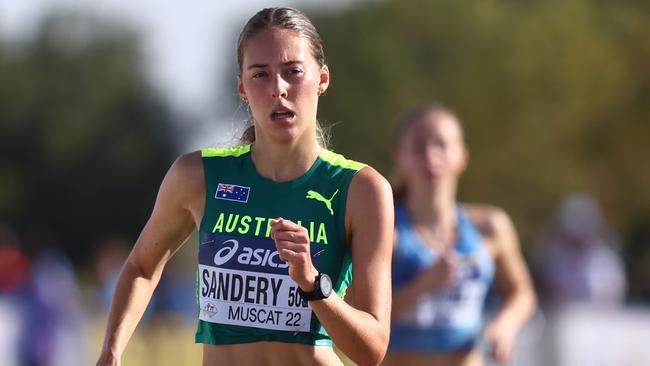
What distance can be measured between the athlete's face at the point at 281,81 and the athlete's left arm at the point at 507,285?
3.53m

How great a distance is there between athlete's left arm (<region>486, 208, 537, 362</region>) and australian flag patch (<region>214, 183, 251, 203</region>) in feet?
11.3

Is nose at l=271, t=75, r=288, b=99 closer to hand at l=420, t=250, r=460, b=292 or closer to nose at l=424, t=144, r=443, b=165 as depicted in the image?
hand at l=420, t=250, r=460, b=292

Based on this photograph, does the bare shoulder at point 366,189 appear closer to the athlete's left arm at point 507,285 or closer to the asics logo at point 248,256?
the asics logo at point 248,256

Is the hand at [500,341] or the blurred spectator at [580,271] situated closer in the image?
the hand at [500,341]

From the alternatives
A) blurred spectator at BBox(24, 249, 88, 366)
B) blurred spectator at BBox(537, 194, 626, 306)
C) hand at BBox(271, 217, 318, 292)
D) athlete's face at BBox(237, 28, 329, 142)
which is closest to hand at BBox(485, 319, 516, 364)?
athlete's face at BBox(237, 28, 329, 142)

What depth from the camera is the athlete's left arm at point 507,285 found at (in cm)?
809

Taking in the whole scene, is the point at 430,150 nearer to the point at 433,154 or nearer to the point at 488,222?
the point at 433,154

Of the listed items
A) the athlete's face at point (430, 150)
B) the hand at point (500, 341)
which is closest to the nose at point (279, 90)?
the athlete's face at point (430, 150)

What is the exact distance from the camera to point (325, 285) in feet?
14.4


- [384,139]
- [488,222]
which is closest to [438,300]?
[488,222]

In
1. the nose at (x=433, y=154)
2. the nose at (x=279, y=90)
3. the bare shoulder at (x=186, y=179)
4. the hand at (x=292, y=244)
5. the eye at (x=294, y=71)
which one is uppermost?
the nose at (x=433, y=154)

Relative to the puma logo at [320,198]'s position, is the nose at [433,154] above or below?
above

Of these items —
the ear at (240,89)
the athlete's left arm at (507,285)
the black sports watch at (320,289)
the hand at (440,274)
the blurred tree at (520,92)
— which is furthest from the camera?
the blurred tree at (520,92)

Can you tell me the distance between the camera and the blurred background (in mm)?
15305
